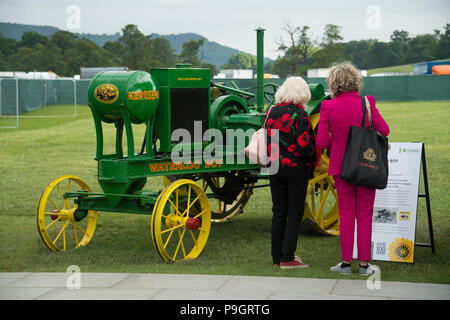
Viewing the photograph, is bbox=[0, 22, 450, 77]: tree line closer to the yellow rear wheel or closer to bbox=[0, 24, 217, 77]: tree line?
bbox=[0, 24, 217, 77]: tree line

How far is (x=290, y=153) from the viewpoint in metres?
5.95

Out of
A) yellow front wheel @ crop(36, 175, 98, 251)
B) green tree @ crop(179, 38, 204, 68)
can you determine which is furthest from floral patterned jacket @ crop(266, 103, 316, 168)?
green tree @ crop(179, 38, 204, 68)

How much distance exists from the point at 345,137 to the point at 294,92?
663 millimetres

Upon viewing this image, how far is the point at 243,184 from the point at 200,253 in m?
1.98

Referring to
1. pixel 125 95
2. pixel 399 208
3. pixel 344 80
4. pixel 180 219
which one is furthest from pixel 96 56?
pixel 344 80

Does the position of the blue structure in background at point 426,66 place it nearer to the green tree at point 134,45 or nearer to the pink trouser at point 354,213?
the green tree at point 134,45

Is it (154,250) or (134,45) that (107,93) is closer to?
(154,250)

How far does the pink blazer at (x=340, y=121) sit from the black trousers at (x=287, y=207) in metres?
0.37

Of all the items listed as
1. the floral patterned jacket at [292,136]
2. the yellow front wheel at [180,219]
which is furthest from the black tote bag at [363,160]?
the yellow front wheel at [180,219]

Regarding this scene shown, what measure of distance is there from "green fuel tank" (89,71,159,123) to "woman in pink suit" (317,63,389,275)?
6.22 ft

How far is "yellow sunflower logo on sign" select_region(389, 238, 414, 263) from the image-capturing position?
6.44 metres

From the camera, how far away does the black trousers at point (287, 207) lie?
19.6 ft
